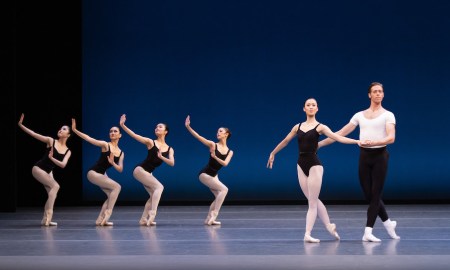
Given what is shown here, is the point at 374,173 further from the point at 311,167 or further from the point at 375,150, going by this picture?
the point at 311,167

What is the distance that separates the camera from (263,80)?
42.2ft

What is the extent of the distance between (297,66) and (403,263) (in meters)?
7.05

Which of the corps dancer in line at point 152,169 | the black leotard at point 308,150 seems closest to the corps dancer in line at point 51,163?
the corps dancer in line at point 152,169

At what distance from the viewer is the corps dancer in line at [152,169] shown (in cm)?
982

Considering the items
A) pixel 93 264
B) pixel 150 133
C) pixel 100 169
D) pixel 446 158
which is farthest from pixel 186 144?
pixel 93 264

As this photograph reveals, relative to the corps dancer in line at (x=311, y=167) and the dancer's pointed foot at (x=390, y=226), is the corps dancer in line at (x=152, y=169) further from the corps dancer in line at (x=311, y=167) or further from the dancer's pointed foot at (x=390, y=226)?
the dancer's pointed foot at (x=390, y=226)

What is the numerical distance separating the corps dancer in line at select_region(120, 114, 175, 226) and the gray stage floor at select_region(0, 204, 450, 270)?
24cm

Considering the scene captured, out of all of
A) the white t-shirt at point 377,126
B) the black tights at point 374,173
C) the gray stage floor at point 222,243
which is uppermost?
the white t-shirt at point 377,126

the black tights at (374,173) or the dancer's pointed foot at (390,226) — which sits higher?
the black tights at (374,173)

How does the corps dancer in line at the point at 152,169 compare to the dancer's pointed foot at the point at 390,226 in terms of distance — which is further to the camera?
the corps dancer in line at the point at 152,169

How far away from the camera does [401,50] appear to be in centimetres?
1268

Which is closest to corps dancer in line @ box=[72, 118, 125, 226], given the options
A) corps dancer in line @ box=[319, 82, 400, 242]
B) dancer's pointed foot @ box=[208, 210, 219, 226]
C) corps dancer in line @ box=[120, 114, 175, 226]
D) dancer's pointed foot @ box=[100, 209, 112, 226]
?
dancer's pointed foot @ box=[100, 209, 112, 226]

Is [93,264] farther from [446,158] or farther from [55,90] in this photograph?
[446,158]

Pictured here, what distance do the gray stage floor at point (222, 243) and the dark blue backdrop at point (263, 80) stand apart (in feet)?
4.79
